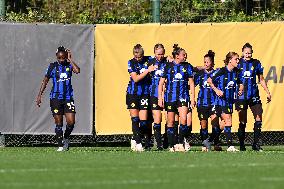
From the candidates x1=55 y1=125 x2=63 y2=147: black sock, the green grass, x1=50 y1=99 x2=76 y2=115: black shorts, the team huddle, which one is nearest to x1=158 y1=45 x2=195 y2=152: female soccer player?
the team huddle

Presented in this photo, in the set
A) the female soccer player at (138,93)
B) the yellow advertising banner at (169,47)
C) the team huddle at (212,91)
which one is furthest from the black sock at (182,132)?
the yellow advertising banner at (169,47)

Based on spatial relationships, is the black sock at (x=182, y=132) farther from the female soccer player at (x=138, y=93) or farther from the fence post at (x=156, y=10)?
the fence post at (x=156, y=10)

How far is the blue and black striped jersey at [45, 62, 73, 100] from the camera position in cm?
1945

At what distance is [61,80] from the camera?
19.5 m

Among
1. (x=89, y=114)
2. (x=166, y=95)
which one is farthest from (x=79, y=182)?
(x=89, y=114)

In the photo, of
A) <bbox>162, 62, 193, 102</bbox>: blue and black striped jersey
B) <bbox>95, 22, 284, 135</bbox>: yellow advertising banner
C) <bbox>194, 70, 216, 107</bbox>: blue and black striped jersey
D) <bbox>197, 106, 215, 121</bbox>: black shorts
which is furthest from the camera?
<bbox>95, 22, 284, 135</bbox>: yellow advertising banner

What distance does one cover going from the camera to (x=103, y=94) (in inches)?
905

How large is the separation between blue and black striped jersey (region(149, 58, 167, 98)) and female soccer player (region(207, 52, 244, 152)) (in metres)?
0.95

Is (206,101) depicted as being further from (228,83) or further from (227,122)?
(227,122)

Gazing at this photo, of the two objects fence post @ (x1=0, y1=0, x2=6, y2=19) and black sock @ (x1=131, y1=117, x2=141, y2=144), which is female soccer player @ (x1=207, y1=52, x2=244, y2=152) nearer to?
black sock @ (x1=131, y1=117, x2=141, y2=144)

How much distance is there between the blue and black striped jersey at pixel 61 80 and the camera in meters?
19.5

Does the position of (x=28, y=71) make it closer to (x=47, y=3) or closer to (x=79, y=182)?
(x=47, y=3)

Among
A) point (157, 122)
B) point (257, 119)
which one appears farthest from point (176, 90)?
point (257, 119)

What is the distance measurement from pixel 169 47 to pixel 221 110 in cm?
344
